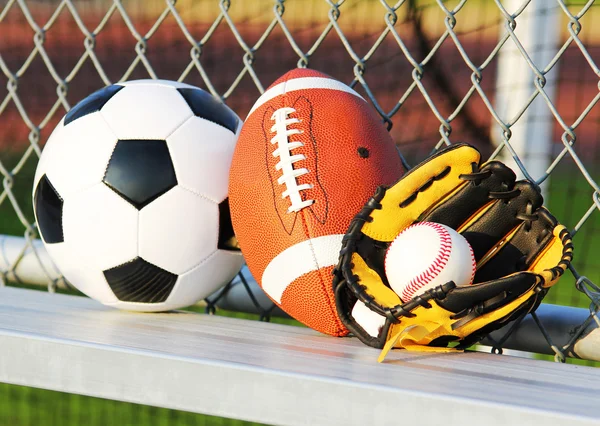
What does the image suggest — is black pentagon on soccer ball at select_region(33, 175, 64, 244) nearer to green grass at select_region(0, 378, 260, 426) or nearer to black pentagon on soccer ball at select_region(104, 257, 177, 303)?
black pentagon on soccer ball at select_region(104, 257, 177, 303)

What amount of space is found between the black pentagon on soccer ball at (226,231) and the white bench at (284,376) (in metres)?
0.21

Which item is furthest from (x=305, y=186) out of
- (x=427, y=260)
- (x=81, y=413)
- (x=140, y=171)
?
(x=81, y=413)

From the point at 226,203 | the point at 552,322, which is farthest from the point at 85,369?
the point at 552,322

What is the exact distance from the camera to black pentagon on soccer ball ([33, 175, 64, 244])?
1.87 m

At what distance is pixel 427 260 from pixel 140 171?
69cm

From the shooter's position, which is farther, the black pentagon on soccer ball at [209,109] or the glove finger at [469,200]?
the black pentagon on soccer ball at [209,109]

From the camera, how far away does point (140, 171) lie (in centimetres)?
180

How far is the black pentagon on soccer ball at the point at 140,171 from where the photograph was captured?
5.87ft

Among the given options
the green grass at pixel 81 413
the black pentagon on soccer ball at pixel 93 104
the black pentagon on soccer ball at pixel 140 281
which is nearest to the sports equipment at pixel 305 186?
the black pentagon on soccer ball at pixel 140 281

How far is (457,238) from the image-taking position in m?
1.53

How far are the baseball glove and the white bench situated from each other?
7 centimetres

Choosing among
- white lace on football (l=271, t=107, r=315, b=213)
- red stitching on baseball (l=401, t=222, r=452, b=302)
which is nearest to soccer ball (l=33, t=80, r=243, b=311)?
white lace on football (l=271, t=107, r=315, b=213)

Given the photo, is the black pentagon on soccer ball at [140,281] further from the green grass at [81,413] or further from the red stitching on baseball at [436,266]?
the green grass at [81,413]

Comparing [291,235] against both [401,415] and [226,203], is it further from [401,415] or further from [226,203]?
[401,415]
